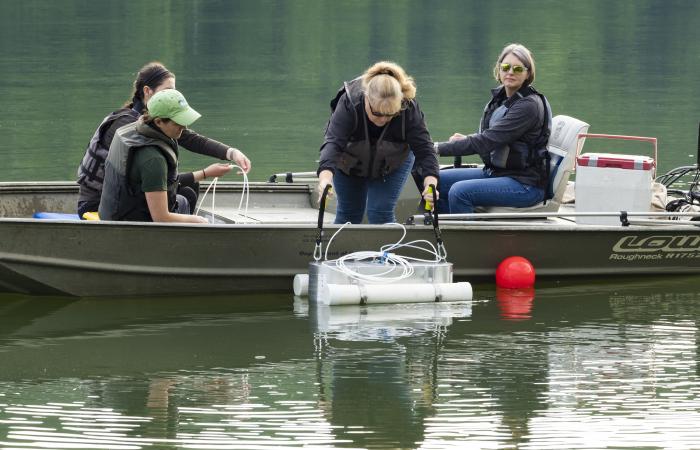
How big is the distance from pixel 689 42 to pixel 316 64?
10.4 m

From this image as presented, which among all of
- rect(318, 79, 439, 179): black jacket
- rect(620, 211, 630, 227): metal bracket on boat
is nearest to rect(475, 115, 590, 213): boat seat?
rect(620, 211, 630, 227): metal bracket on boat

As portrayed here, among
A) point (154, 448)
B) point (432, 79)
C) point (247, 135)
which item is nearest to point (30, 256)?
point (154, 448)

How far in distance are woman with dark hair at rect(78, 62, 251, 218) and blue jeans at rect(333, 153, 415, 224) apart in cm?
61

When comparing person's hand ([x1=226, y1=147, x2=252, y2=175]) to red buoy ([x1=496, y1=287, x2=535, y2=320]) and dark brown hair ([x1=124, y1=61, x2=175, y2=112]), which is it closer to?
dark brown hair ([x1=124, y1=61, x2=175, y2=112])

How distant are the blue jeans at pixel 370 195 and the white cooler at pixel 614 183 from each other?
1.56 meters

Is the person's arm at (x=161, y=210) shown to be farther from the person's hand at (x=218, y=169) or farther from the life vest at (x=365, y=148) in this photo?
the life vest at (x=365, y=148)

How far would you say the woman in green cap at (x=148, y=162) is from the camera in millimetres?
8062

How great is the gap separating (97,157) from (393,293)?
6.46 feet

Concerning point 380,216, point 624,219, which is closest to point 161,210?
point 380,216

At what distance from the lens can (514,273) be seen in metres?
9.26

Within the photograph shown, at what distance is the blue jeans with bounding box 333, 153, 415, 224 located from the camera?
8.73m

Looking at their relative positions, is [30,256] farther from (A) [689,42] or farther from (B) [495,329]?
(A) [689,42]

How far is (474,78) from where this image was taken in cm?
2600

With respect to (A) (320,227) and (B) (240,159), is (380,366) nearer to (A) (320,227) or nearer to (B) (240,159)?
(A) (320,227)
